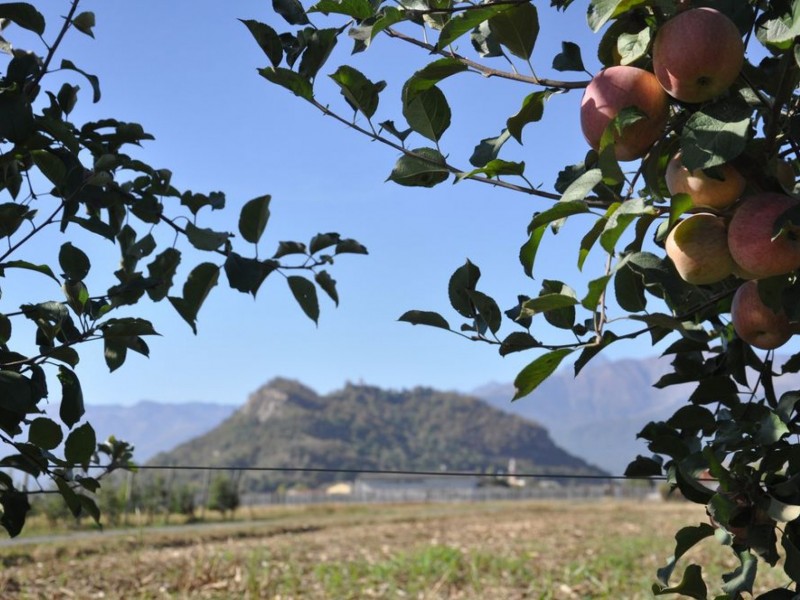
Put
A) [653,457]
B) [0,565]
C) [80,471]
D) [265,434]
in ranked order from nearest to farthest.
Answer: [653,457] < [80,471] < [0,565] < [265,434]

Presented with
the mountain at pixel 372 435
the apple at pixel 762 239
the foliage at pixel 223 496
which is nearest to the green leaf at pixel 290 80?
the apple at pixel 762 239

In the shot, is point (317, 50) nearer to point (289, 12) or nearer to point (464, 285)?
point (289, 12)

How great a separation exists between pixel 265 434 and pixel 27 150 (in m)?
119

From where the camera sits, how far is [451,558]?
23.1 feet

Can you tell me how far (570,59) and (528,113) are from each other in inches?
4.7

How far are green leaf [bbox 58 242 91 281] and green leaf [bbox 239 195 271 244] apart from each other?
1.39 ft

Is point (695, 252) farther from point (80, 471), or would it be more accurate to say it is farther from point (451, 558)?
point (451, 558)

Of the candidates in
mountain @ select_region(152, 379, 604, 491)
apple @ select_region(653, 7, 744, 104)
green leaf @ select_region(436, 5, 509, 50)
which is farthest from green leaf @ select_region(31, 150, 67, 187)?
mountain @ select_region(152, 379, 604, 491)

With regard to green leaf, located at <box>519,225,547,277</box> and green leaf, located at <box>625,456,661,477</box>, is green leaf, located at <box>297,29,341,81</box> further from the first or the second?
green leaf, located at <box>625,456,661,477</box>

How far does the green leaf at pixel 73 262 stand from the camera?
5.69 feet

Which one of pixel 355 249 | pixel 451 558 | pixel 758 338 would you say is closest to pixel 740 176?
pixel 758 338

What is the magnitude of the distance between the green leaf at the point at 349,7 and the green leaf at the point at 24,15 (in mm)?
891

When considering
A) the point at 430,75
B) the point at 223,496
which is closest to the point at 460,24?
the point at 430,75

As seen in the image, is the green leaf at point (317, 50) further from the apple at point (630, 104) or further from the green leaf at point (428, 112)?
the apple at point (630, 104)
